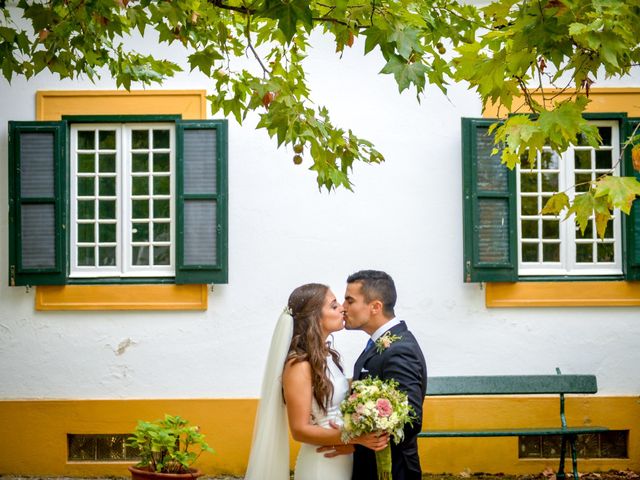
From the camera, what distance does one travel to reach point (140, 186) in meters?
9.30

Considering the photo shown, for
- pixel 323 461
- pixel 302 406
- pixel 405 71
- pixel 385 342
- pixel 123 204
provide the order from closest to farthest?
pixel 405 71 → pixel 385 342 → pixel 302 406 → pixel 323 461 → pixel 123 204

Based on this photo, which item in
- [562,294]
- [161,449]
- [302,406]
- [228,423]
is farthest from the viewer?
[562,294]

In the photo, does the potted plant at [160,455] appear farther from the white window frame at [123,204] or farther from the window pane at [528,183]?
the window pane at [528,183]

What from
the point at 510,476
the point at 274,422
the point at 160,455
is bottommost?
the point at 510,476

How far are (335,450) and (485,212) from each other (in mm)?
3964

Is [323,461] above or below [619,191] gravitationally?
below

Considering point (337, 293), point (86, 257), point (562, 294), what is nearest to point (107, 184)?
point (86, 257)

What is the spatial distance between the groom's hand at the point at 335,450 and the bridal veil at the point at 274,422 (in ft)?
1.43

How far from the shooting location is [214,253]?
355 inches

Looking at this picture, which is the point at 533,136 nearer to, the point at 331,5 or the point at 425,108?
the point at 331,5

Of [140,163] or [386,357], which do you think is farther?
[140,163]

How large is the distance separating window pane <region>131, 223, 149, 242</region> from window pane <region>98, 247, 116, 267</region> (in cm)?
22

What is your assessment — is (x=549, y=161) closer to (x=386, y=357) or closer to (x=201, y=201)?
(x=201, y=201)

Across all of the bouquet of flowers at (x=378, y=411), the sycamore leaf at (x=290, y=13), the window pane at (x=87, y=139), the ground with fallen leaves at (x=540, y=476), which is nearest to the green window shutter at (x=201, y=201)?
the window pane at (x=87, y=139)
